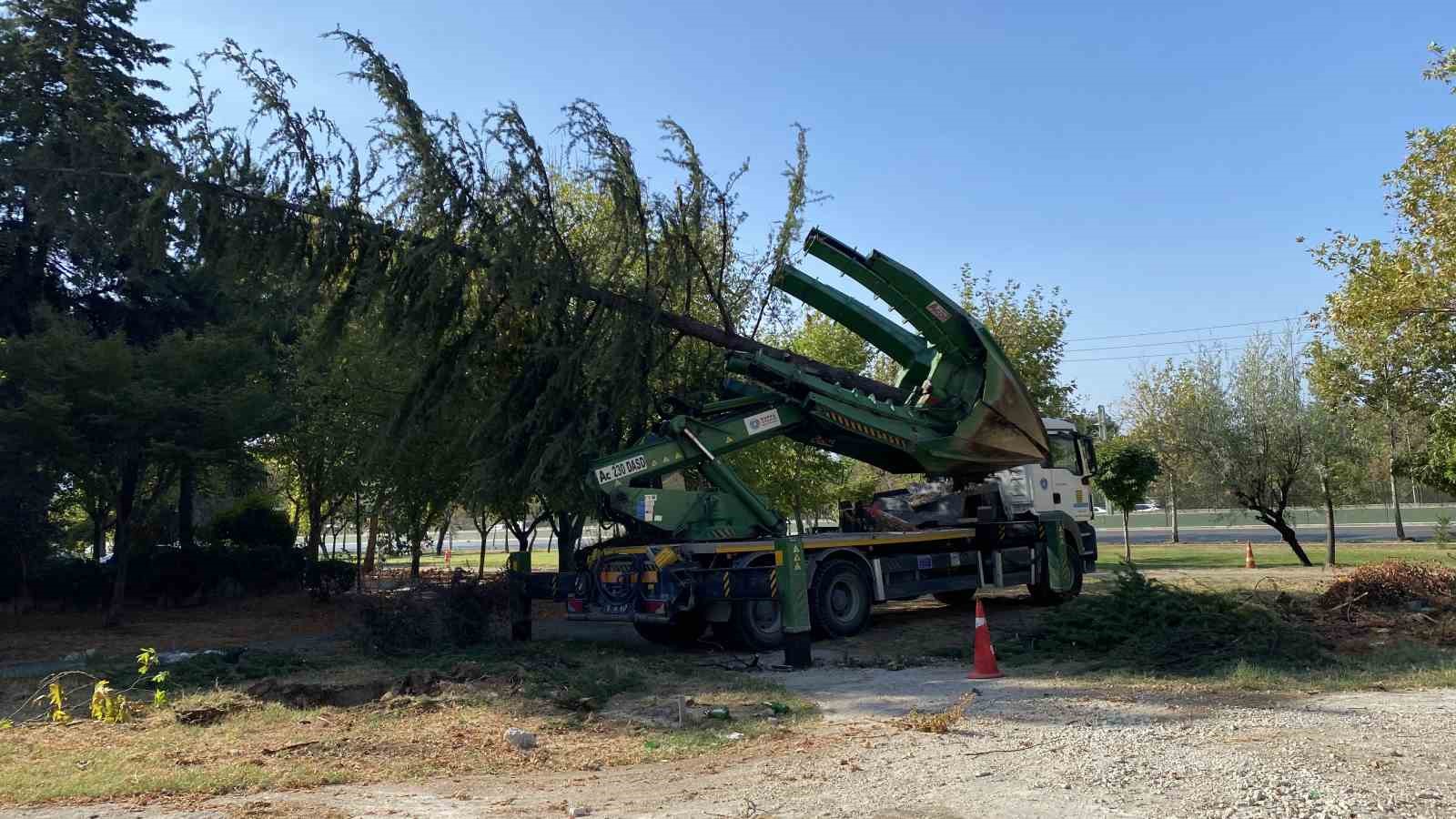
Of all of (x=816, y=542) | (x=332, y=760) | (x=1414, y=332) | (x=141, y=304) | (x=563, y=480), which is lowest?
(x=332, y=760)

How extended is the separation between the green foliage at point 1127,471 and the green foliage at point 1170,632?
53.5ft

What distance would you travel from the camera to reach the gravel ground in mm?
5328

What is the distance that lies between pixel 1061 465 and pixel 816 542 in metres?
6.11

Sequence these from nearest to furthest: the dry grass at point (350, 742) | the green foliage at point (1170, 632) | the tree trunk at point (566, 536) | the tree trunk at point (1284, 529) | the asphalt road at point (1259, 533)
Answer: the dry grass at point (350, 742), the green foliage at point (1170, 632), the tree trunk at point (566, 536), the tree trunk at point (1284, 529), the asphalt road at point (1259, 533)

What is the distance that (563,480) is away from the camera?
43.2 feet

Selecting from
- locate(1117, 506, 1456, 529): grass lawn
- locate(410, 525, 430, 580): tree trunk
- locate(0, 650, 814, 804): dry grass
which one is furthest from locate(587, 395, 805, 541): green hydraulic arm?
locate(1117, 506, 1456, 529): grass lawn

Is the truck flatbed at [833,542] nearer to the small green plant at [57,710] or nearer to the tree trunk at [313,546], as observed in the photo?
the small green plant at [57,710]

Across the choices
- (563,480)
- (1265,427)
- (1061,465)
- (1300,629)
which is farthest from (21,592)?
(1265,427)

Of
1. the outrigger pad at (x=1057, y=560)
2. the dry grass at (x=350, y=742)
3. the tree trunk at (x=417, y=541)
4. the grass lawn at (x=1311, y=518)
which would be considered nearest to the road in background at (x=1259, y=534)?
the grass lawn at (x=1311, y=518)

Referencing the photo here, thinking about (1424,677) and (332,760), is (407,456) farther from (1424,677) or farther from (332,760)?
(1424,677)

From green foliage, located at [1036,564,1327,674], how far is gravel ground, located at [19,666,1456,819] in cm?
197

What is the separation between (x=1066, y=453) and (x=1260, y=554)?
1993 cm

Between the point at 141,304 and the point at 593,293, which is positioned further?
the point at 141,304

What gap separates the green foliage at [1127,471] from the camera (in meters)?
28.1
